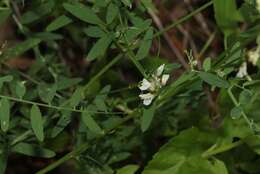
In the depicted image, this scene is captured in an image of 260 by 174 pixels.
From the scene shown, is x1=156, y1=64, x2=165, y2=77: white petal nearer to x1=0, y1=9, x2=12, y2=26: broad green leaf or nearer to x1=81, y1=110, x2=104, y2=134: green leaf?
x1=81, y1=110, x2=104, y2=134: green leaf

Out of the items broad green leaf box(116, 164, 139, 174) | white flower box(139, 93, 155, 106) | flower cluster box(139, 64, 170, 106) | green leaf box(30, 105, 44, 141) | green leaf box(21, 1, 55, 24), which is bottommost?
broad green leaf box(116, 164, 139, 174)

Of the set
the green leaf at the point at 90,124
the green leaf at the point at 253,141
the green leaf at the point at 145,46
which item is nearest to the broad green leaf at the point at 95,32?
the green leaf at the point at 145,46

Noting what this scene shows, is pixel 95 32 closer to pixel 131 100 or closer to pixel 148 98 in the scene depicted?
pixel 148 98

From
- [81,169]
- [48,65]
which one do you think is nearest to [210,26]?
[48,65]

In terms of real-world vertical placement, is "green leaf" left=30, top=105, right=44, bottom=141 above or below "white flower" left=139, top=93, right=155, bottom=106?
above

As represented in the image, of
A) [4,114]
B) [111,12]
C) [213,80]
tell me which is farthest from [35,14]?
[213,80]

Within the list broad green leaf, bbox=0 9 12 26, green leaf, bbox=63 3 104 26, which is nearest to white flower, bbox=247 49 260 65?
green leaf, bbox=63 3 104 26

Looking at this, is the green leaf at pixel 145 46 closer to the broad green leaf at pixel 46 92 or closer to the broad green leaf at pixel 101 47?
the broad green leaf at pixel 101 47
